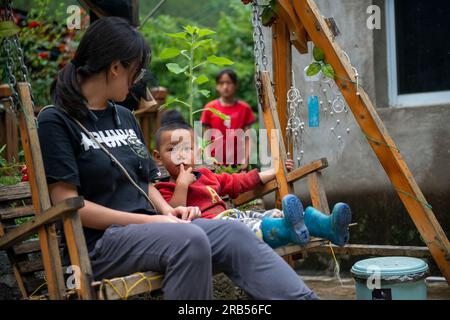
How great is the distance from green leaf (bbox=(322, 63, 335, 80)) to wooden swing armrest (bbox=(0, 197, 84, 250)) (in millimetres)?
1754

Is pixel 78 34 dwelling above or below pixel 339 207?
above

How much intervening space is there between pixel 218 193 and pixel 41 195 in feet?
4.56

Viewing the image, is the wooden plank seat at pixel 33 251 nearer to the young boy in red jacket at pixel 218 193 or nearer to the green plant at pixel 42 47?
the young boy in red jacket at pixel 218 193

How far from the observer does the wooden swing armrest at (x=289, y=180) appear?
3.85 m

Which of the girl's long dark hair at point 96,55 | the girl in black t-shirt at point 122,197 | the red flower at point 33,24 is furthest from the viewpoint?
the red flower at point 33,24

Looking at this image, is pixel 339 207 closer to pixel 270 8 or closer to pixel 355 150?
pixel 270 8

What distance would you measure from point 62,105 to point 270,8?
1.70 meters

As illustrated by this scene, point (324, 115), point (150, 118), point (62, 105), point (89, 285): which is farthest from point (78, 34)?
point (89, 285)

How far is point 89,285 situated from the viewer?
8.41ft

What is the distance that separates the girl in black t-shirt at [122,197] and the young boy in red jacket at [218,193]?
1.21ft

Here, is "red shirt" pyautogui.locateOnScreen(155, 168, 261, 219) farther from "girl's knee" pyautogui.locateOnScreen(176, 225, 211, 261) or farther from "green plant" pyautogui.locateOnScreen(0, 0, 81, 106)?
"green plant" pyautogui.locateOnScreen(0, 0, 81, 106)

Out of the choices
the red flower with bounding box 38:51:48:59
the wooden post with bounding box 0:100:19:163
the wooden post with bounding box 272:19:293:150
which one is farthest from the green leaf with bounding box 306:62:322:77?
the red flower with bounding box 38:51:48:59

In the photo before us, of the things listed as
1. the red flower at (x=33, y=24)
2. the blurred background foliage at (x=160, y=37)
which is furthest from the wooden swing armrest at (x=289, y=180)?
the red flower at (x=33, y=24)

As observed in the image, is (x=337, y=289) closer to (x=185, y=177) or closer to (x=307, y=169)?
(x=307, y=169)
